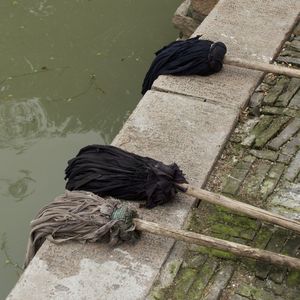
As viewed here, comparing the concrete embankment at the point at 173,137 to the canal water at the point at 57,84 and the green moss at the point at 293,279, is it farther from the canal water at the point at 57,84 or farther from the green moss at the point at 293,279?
the canal water at the point at 57,84

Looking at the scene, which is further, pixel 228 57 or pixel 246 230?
pixel 228 57

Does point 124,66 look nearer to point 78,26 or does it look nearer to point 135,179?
point 78,26

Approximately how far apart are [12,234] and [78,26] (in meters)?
3.32

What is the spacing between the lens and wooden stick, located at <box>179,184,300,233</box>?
3.40m

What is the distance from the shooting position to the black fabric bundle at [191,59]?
4.65m

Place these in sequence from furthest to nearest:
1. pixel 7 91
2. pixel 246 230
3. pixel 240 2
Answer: pixel 7 91, pixel 240 2, pixel 246 230

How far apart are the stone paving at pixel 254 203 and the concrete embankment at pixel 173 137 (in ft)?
0.33

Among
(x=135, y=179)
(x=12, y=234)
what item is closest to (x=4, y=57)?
(x=12, y=234)

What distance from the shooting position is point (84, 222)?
11.2 feet

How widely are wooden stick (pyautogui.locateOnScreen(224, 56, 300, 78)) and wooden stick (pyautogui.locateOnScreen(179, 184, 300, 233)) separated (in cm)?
147

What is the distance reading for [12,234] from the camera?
4586 mm

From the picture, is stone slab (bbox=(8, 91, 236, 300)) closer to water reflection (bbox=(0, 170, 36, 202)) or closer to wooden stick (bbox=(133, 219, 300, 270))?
A: wooden stick (bbox=(133, 219, 300, 270))

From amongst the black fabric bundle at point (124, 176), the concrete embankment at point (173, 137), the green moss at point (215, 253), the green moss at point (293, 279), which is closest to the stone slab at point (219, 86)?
the concrete embankment at point (173, 137)

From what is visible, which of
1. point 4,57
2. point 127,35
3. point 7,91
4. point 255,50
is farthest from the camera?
point 127,35
